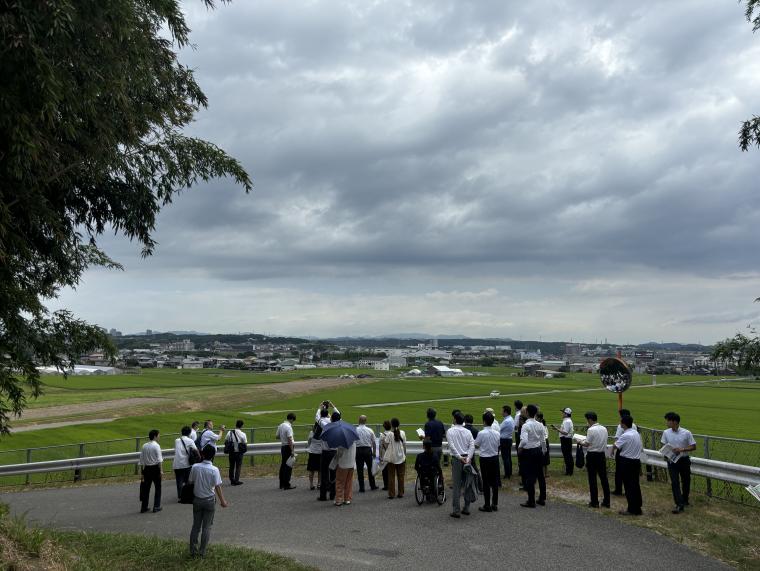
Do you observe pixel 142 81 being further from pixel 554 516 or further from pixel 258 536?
pixel 554 516

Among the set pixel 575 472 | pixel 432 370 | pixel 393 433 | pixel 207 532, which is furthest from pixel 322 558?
pixel 432 370

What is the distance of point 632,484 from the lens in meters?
10.4

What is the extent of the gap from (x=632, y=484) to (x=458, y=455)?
327 cm

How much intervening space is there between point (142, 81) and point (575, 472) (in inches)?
531

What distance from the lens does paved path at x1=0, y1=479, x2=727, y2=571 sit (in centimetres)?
803

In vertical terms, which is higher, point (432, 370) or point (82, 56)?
point (82, 56)

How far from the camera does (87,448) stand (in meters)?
25.0

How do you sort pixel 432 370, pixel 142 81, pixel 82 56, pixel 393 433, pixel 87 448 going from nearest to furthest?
1. pixel 82 56
2. pixel 142 81
3. pixel 393 433
4. pixel 87 448
5. pixel 432 370

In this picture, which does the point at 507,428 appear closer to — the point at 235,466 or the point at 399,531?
the point at 399,531

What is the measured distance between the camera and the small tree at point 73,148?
21.2ft

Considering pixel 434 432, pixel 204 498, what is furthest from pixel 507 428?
pixel 204 498

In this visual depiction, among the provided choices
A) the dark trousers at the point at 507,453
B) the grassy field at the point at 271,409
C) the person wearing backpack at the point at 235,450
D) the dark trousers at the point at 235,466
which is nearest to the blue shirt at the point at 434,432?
the dark trousers at the point at 507,453

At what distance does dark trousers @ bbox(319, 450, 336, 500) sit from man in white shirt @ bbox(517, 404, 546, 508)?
4032 millimetres

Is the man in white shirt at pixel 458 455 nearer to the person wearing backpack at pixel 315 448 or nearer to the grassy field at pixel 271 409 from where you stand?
the person wearing backpack at pixel 315 448
